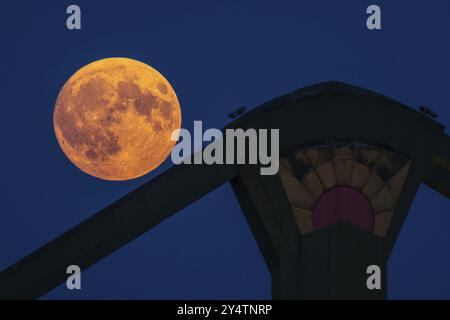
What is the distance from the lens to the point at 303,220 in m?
39.3

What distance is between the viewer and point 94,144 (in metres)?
48.0

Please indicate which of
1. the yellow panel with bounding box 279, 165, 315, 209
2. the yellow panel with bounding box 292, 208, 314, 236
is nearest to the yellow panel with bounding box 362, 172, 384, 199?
the yellow panel with bounding box 279, 165, 315, 209

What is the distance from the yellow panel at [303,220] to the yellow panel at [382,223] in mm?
2117

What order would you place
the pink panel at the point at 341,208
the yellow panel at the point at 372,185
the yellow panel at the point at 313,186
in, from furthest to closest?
1. the yellow panel at the point at 372,185
2. the yellow panel at the point at 313,186
3. the pink panel at the point at 341,208

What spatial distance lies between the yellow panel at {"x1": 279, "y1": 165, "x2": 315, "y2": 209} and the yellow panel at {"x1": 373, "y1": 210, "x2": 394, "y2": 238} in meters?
2.17

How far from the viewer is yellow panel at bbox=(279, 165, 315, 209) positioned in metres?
39.4

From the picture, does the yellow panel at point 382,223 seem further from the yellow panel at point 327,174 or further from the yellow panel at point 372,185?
the yellow panel at point 327,174

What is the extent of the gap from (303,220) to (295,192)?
35.5 inches

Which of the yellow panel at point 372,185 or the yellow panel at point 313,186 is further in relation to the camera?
the yellow panel at point 372,185

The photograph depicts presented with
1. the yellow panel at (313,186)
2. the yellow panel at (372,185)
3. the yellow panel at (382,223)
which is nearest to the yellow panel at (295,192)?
the yellow panel at (313,186)

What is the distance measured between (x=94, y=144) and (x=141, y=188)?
10.2 meters

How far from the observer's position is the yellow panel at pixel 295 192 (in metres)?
39.4
